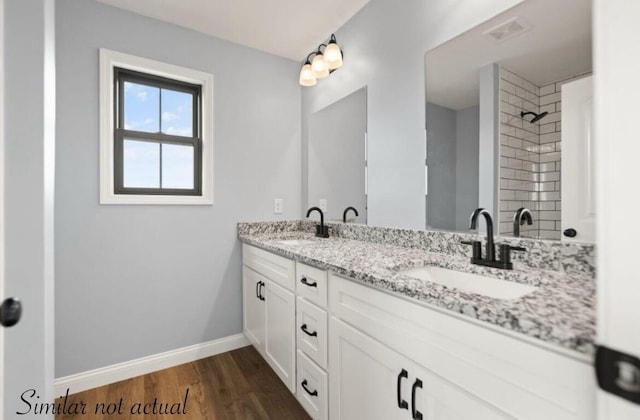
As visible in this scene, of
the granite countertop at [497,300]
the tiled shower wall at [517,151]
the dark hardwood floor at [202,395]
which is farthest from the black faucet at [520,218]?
the dark hardwood floor at [202,395]

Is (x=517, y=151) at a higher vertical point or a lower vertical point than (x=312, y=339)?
higher

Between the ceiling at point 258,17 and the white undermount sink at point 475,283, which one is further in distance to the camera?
the ceiling at point 258,17

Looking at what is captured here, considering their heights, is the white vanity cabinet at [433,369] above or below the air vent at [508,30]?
below

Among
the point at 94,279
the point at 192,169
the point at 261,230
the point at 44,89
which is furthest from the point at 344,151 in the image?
the point at 94,279

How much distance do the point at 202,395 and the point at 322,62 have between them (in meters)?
2.36

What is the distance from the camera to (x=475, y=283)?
3.59 ft

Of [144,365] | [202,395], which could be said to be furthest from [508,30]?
[144,365]

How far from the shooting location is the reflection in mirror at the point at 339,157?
202 centimetres

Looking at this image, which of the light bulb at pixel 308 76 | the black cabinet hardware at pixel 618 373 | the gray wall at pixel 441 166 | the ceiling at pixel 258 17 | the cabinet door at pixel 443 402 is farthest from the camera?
the light bulb at pixel 308 76

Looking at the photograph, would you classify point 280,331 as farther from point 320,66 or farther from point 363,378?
point 320,66

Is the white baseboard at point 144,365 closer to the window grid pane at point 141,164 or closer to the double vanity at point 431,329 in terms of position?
the double vanity at point 431,329

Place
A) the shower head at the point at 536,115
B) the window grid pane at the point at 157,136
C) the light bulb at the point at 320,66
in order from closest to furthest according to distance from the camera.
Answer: the shower head at the point at 536,115 < the window grid pane at the point at 157,136 < the light bulb at the point at 320,66

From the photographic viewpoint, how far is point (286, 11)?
196cm

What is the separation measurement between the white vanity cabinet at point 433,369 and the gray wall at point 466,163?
2.16 feet
